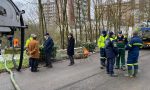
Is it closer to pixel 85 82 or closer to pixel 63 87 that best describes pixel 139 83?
pixel 85 82

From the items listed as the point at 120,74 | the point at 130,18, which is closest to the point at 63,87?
the point at 120,74

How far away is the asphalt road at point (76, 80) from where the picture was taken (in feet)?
38.1

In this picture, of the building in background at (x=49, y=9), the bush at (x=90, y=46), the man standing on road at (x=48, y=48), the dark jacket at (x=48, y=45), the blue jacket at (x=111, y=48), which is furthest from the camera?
the building in background at (x=49, y=9)

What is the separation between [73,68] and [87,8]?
657 inches

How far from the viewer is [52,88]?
1143 centimetres

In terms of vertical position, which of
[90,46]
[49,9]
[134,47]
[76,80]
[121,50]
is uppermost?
[49,9]

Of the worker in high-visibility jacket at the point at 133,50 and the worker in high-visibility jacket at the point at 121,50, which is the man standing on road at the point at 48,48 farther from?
the worker in high-visibility jacket at the point at 133,50

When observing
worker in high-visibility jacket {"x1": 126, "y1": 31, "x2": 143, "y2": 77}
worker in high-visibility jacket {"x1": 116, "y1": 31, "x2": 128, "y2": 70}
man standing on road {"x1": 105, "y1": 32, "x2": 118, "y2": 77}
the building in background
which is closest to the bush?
the building in background

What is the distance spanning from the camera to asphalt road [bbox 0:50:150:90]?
11625 millimetres

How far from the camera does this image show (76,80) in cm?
1312

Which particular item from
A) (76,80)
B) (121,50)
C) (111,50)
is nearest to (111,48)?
(111,50)

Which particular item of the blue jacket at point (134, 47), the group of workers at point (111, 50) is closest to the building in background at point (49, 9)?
the group of workers at point (111, 50)

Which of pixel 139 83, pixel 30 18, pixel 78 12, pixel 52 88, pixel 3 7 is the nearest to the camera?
pixel 3 7

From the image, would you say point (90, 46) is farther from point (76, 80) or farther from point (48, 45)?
point (76, 80)
